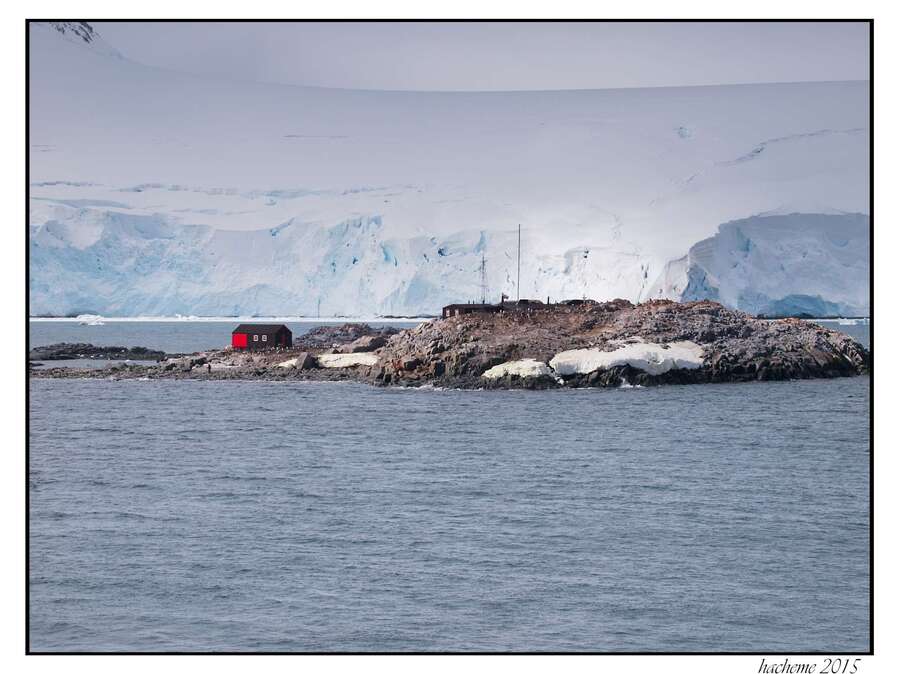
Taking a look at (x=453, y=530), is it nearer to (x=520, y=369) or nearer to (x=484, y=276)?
(x=520, y=369)

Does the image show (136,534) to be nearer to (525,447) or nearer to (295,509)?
(295,509)

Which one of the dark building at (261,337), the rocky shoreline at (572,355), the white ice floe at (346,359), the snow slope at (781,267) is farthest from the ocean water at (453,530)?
the snow slope at (781,267)

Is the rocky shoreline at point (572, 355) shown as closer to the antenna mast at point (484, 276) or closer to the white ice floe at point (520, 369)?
the white ice floe at point (520, 369)

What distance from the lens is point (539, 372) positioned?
29.2 m

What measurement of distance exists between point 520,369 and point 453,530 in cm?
1580

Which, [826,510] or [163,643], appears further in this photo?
[826,510]

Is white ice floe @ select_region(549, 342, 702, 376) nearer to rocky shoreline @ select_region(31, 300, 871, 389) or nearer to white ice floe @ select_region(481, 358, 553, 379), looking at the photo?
rocky shoreline @ select_region(31, 300, 871, 389)

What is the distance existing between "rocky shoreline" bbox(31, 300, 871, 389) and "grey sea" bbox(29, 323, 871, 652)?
15.1 ft

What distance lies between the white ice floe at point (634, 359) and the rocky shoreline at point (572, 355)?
1.0 inches

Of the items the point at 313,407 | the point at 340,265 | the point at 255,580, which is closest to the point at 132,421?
the point at 313,407

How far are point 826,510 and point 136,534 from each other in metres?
8.41

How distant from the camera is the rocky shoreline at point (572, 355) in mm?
29609

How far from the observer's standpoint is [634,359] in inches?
1176

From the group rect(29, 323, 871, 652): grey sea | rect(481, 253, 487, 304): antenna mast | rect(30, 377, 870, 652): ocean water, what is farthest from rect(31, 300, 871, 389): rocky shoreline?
rect(481, 253, 487, 304): antenna mast
